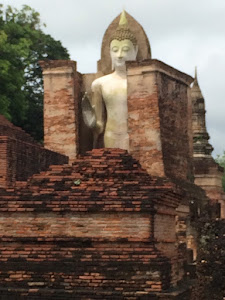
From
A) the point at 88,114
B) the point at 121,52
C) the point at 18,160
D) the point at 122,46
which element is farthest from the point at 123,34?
the point at 18,160

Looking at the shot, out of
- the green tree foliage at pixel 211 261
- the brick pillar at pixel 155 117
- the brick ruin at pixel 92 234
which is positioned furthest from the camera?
the brick pillar at pixel 155 117

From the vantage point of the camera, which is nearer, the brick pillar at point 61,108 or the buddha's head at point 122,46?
the brick pillar at point 61,108

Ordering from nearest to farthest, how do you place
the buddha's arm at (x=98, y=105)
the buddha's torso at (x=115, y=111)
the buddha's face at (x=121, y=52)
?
the buddha's torso at (x=115, y=111), the buddha's arm at (x=98, y=105), the buddha's face at (x=121, y=52)

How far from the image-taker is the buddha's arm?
1895cm

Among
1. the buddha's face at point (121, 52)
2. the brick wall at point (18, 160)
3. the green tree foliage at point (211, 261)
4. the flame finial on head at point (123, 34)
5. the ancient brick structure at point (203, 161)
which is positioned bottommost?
the green tree foliage at point (211, 261)

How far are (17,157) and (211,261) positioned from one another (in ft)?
18.3

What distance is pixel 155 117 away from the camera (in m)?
17.8

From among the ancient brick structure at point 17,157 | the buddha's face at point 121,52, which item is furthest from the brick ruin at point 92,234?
the buddha's face at point 121,52

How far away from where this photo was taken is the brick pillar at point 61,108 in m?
18.4

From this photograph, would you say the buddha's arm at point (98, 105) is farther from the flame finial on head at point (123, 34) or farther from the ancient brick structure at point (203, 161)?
the ancient brick structure at point (203, 161)

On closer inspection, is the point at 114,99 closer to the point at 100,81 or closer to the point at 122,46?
the point at 100,81

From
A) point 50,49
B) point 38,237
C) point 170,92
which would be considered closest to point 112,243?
point 38,237

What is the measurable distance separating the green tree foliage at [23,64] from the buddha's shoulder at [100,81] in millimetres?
6047

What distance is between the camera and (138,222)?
993 cm
